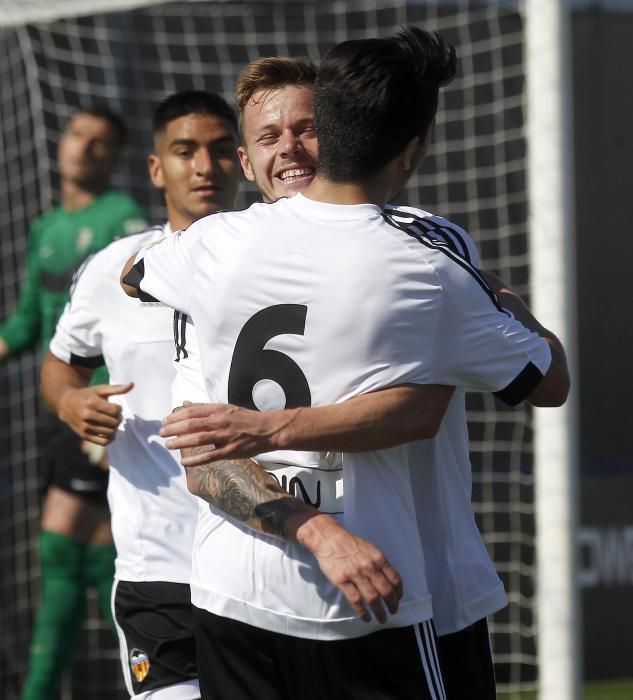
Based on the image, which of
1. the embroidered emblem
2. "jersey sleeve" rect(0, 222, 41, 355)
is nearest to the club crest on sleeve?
"jersey sleeve" rect(0, 222, 41, 355)

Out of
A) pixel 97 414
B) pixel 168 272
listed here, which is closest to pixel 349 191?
pixel 168 272

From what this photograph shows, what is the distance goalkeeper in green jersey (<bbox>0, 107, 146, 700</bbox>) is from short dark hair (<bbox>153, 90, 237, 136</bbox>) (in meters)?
1.35

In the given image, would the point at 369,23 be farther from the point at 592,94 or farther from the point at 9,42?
the point at 9,42

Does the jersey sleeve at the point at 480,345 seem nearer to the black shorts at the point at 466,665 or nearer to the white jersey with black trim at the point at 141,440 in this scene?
the black shorts at the point at 466,665

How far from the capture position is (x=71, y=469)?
4.91m

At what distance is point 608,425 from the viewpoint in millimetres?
5953

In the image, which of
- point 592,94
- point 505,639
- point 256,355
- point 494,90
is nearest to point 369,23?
point 494,90

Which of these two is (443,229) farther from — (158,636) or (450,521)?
(158,636)

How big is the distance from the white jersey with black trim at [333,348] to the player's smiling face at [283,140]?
1.50 feet

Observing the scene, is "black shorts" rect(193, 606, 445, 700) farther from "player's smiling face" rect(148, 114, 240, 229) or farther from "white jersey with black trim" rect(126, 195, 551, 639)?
"player's smiling face" rect(148, 114, 240, 229)

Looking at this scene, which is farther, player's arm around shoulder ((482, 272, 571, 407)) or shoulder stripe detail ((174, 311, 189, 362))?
shoulder stripe detail ((174, 311, 189, 362))

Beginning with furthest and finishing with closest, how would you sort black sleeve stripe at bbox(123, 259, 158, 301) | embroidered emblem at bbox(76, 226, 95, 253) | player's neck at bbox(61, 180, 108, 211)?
player's neck at bbox(61, 180, 108, 211) → embroidered emblem at bbox(76, 226, 95, 253) → black sleeve stripe at bbox(123, 259, 158, 301)

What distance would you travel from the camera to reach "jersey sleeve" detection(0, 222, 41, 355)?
16.0 feet

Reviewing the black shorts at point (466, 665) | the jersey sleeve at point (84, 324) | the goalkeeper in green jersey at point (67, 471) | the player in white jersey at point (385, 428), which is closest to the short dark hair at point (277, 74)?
the player in white jersey at point (385, 428)
